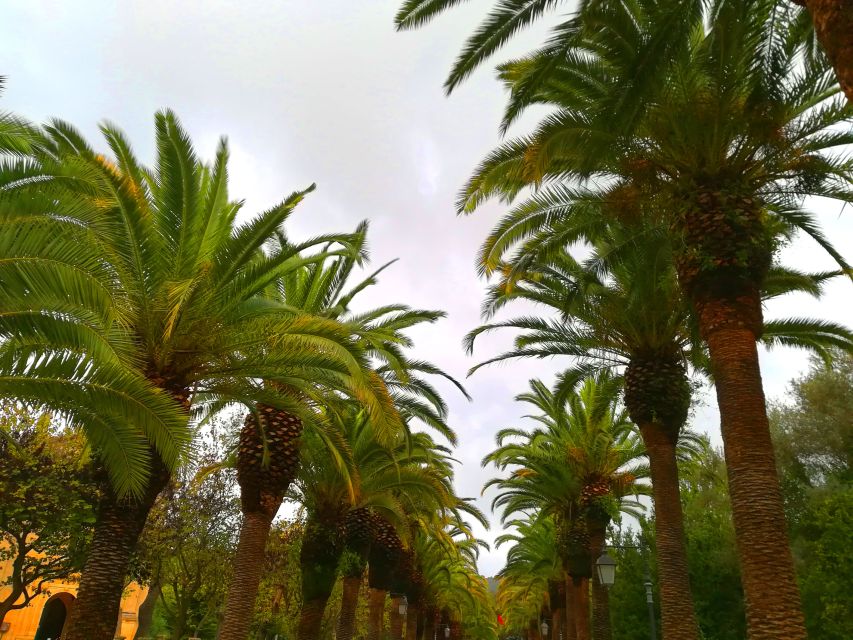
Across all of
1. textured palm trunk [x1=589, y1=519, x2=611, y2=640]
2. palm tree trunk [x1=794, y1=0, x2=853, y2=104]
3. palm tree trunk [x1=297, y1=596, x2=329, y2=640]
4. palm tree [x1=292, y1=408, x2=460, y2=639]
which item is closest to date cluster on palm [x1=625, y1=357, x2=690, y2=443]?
palm tree [x1=292, y1=408, x2=460, y2=639]

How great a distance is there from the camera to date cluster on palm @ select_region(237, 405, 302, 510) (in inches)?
503

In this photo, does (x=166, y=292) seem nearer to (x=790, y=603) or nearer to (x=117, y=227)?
(x=117, y=227)

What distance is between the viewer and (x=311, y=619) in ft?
53.1

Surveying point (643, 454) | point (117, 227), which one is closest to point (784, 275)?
point (643, 454)

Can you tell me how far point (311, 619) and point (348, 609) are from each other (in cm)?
426

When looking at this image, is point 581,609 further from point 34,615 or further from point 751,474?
point 34,615

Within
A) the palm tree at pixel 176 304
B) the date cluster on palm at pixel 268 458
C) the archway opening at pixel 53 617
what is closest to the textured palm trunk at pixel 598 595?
the date cluster on palm at pixel 268 458

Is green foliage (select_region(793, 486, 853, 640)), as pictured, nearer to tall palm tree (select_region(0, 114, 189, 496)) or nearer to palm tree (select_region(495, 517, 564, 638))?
palm tree (select_region(495, 517, 564, 638))

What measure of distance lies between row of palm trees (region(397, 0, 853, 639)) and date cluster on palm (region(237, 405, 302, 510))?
5.27 m

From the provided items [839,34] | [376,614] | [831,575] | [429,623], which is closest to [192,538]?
[376,614]

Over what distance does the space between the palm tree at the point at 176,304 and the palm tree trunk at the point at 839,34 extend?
22.3 ft

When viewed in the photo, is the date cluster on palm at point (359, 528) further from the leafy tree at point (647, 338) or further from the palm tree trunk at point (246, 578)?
the leafy tree at point (647, 338)

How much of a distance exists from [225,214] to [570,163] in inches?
235

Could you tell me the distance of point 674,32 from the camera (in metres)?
7.70
